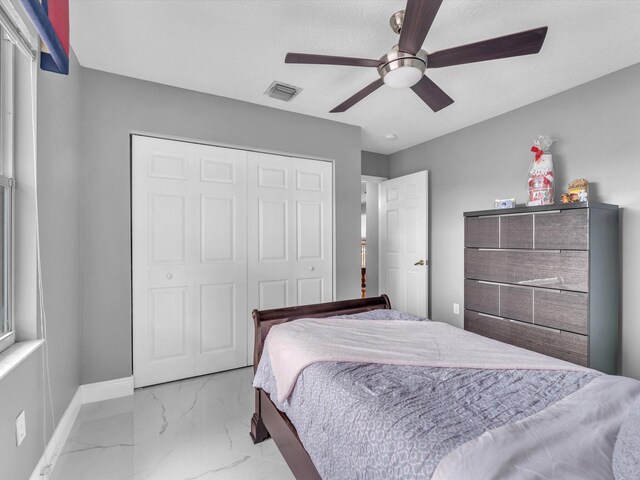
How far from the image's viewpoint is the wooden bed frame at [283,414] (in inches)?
55.8

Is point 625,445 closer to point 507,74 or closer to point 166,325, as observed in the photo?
point 507,74

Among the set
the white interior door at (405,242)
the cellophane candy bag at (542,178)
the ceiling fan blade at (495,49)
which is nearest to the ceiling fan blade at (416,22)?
the ceiling fan blade at (495,49)

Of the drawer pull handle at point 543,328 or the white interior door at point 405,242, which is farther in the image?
the white interior door at point 405,242

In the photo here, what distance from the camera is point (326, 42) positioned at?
2.08 meters

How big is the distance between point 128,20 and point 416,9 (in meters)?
1.66

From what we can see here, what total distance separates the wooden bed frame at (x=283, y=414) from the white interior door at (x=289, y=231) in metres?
0.97

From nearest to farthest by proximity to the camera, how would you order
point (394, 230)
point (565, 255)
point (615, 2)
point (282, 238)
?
point (615, 2) → point (565, 255) → point (282, 238) → point (394, 230)

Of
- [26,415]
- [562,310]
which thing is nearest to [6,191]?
[26,415]

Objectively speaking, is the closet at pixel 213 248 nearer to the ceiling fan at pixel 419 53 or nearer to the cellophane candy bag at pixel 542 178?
the ceiling fan at pixel 419 53

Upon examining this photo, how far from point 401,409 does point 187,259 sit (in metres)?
2.25

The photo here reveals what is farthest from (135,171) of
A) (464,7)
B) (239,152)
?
(464,7)

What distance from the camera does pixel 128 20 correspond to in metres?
1.90

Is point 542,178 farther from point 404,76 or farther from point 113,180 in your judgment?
point 113,180

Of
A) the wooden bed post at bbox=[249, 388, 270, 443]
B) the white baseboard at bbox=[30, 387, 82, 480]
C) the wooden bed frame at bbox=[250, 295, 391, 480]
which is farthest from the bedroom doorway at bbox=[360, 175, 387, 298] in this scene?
the white baseboard at bbox=[30, 387, 82, 480]
